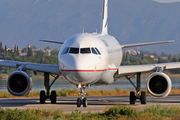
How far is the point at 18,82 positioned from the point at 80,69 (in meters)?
5.30

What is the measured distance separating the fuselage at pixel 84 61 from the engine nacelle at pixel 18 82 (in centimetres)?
311

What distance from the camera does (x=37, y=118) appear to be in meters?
14.2

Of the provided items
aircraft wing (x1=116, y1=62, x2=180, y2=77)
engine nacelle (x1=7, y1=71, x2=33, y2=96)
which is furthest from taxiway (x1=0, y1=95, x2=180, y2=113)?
aircraft wing (x1=116, y1=62, x2=180, y2=77)

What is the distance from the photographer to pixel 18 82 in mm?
21844

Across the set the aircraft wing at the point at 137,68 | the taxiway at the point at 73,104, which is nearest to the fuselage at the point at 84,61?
the aircraft wing at the point at 137,68

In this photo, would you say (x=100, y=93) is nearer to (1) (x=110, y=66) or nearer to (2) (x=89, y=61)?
(1) (x=110, y=66)

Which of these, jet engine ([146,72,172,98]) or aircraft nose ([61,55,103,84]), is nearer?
aircraft nose ([61,55,103,84])

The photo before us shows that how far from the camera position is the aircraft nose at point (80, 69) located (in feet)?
58.9

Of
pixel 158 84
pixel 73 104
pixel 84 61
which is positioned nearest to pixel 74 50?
pixel 84 61

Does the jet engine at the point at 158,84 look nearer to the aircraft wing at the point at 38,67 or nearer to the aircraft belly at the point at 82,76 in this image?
the aircraft belly at the point at 82,76

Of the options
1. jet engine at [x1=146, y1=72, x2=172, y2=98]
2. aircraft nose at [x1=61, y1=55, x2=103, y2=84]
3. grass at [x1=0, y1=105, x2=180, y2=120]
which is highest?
aircraft nose at [x1=61, y1=55, x2=103, y2=84]

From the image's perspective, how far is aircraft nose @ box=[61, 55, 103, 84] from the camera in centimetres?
1794

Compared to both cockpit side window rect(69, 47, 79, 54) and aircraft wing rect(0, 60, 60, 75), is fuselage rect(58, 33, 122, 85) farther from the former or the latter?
aircraft wing rect(0, 60, 60, 75)

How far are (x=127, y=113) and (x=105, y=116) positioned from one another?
1.04m
